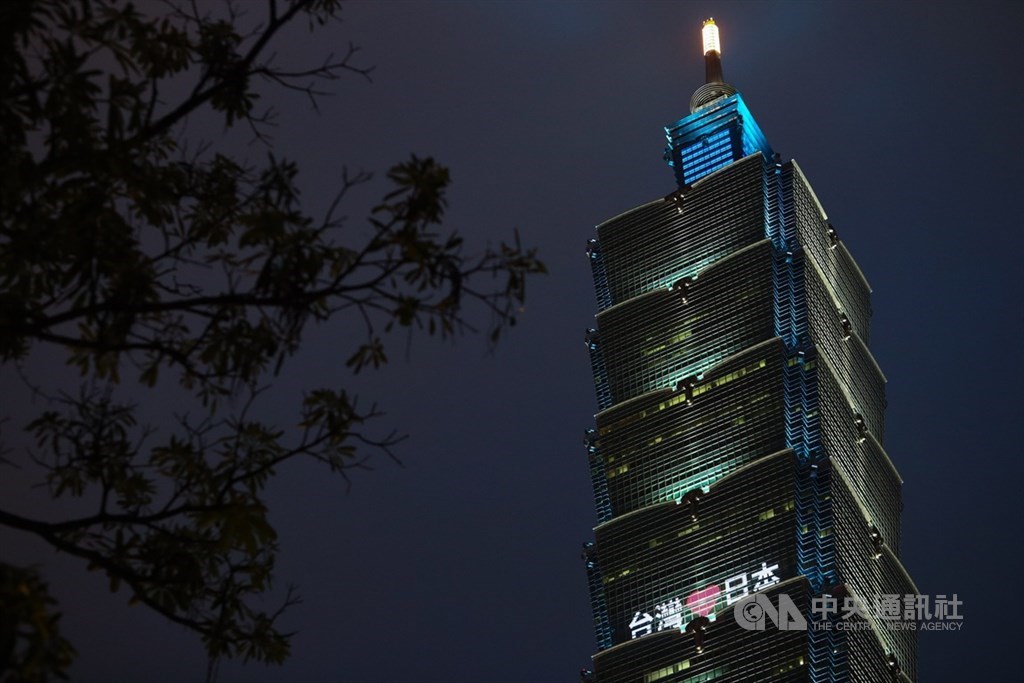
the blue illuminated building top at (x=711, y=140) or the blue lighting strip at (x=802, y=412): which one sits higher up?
the blue illuminated building top at (x=711, y=140)

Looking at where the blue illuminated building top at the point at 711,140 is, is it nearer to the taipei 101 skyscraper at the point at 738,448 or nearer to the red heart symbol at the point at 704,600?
the taipei 101 skyscraper at the point at 738,448

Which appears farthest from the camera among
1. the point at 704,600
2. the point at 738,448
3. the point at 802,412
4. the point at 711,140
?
the point at 711,140

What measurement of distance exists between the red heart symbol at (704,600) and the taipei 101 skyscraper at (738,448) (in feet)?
0.51

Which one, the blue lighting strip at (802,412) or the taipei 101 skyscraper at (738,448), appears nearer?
the blue lighting strip at (802,412)

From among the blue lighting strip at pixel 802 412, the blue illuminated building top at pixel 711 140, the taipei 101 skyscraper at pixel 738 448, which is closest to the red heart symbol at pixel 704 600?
the taipei 101 skyscraper at pixel 738 448

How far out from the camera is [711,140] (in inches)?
7156

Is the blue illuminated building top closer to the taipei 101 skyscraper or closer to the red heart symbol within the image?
the taipei 101 skyscraper

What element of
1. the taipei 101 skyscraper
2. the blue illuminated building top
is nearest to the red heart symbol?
the taipei 101 skyscraper

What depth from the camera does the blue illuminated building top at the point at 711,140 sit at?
591ft

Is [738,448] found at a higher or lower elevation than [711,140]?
lower

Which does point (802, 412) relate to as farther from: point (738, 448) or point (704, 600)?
point (704, 600)

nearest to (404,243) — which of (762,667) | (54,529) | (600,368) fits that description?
(54,529)

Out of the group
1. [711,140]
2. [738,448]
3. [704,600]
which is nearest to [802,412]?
[738,448]

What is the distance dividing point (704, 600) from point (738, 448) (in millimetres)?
17398
